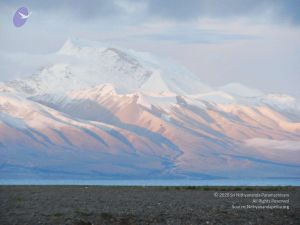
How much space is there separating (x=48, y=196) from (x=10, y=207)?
5074 millimetres

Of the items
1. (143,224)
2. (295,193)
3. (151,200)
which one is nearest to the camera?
(143,224)

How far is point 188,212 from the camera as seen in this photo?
27156mm

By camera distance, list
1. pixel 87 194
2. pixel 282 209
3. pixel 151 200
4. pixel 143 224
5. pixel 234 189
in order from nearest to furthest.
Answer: pixel 143 224, pixel 282 209, pixel 151 200, pixel 87 194, pixel 234 189

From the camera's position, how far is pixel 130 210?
27375mm

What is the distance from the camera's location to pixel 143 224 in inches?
976

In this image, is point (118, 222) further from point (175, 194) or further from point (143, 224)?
point (175, 194)

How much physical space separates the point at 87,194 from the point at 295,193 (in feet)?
37.5

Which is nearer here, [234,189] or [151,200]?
[151,200]

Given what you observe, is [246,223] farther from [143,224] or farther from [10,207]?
[10,207]

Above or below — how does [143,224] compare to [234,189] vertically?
below

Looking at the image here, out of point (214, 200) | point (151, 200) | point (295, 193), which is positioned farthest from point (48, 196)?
point (295, 193)

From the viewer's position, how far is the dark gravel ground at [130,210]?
82.5 ft

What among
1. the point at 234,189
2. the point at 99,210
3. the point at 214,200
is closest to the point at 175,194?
the point at 214,200

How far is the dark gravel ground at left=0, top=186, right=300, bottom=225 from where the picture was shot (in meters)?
25.1
